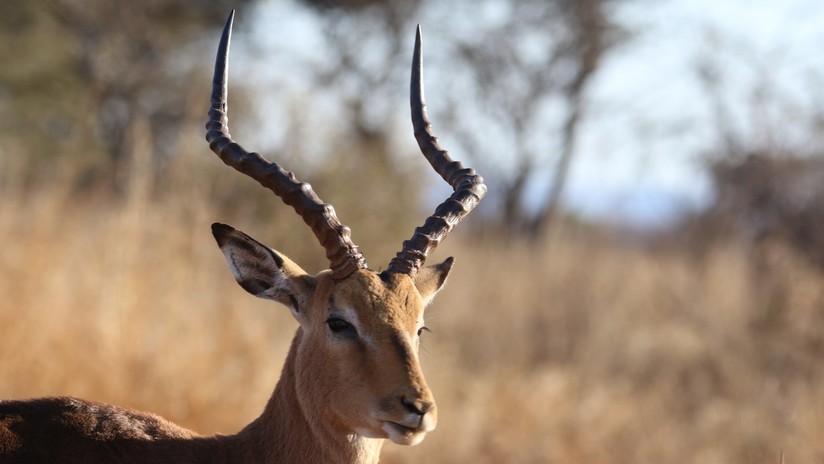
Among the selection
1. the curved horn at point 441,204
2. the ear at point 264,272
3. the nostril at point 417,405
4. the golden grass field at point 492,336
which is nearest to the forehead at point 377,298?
the curved horn at point 441,204

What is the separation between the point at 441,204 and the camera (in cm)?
500

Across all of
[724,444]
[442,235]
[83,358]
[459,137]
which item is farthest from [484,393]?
[459,137]

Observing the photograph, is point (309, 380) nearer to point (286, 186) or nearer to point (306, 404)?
point (306, 404)

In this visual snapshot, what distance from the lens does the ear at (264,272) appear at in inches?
183

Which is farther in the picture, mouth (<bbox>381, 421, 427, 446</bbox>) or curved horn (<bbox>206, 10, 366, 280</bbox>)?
curved horn (<bbox>206, 10, 366, 280</bbox>)

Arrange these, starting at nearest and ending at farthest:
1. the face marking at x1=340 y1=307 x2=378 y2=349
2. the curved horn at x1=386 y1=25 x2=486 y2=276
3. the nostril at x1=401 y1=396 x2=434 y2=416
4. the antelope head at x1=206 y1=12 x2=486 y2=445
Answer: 1. the nostril at x1=401 y1=396 x2=434 y2=416
2. the antelope head at x1=206 y1=12 x2=486 y2=445
3. the face marking at x1=340 y1=307 x2=378 y2=349
4. the curved horn at x1=386 y1=25 x2=486 y2=276

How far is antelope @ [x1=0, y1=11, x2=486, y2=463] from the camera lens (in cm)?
426

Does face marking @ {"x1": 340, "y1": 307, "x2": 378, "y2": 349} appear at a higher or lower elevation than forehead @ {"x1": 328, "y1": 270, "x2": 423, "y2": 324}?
lower

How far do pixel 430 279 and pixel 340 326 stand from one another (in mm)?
712

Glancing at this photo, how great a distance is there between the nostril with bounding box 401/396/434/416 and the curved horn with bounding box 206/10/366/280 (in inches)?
28.1

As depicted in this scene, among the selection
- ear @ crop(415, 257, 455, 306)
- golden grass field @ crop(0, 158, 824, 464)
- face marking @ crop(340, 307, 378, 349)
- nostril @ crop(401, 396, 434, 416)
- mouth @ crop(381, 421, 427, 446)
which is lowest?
mouth @ crop(381, 421, 427, 446)

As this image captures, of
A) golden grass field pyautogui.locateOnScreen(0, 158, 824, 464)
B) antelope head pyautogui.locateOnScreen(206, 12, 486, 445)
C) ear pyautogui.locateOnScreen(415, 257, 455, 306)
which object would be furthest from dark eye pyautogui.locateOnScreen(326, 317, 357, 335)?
golden grass field pyautogui.locateOnScreen(0, 158, 824, 464)

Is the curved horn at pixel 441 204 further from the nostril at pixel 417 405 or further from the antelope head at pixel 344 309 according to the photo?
the nostril at pixel 417 405

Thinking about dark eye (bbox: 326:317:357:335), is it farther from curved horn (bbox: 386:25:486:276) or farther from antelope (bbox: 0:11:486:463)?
curved horn (bbox: 386:25:486:276)
